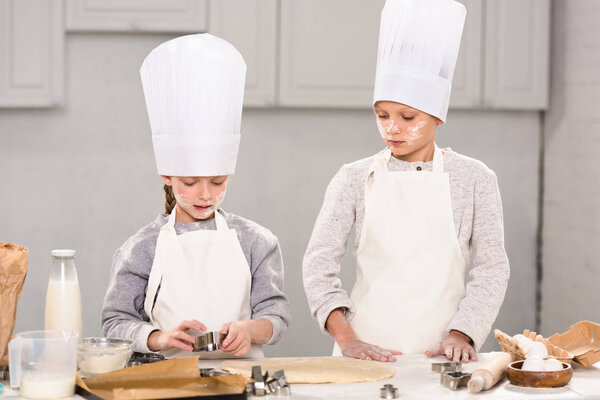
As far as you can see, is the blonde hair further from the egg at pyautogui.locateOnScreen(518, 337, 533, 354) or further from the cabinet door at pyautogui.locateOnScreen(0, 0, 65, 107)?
the cabinet door at pyautogui.locateOnScreen(0, 0, 65, 107)

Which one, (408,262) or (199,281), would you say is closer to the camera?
(199,281)

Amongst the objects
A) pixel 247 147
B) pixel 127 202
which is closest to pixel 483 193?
pixel 247 147

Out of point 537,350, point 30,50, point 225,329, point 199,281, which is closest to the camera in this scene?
point 537,350

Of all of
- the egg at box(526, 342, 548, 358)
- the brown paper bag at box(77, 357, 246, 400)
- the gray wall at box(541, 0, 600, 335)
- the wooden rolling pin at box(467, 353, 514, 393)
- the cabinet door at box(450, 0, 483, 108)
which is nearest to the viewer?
the brown paper bag at box(77, 357, 246, 400)

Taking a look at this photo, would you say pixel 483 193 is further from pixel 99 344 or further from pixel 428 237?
pixel 99 344

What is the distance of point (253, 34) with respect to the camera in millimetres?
3600

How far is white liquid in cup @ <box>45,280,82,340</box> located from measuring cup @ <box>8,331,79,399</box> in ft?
0.47

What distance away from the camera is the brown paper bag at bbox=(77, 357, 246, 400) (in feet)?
4.70

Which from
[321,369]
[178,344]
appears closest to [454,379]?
[321,369]

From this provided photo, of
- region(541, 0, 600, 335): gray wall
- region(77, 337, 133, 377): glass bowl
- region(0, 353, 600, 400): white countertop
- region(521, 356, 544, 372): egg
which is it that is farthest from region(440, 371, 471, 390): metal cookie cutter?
region(541, 0, 600, 335): gray wall

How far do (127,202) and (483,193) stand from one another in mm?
2044

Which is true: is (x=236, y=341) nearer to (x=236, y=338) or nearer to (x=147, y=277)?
(x=236, y=338)

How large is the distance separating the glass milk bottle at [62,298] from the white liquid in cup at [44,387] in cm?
17

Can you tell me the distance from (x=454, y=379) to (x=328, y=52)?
2.34 metres
